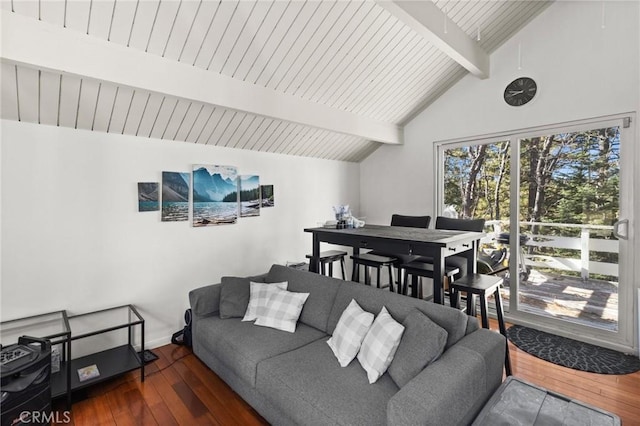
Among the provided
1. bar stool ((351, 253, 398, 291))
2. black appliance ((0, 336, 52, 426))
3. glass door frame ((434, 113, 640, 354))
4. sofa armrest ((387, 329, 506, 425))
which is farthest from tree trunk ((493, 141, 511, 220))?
black appliance ((0, 336, 52, 426))

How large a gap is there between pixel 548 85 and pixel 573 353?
2704mm

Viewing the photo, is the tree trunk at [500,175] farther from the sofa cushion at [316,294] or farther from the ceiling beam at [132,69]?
the sofa cushion at [316,294]

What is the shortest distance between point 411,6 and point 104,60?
2282 millimetres

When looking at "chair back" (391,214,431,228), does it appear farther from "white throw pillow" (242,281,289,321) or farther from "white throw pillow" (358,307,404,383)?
"white throw pillow" (358,307,404,383)

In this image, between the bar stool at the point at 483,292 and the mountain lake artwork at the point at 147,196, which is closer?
the bar stool at the point at 483,292

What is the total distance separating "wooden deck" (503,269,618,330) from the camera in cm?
314

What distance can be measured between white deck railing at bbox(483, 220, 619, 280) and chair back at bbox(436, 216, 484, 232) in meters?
0.86

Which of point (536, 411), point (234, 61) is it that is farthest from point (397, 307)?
point (234, 61)

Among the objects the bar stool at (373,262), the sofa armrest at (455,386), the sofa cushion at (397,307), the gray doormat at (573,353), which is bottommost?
the gray doormat at (573,353)

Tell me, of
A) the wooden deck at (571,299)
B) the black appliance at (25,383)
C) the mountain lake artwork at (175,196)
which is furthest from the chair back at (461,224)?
the black appliance at (25,383)

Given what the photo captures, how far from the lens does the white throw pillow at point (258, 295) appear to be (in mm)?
2650

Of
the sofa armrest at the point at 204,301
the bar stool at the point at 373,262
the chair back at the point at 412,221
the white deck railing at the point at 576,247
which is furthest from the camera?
the chair back at the point at 412,221

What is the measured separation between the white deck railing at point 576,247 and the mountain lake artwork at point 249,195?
10.3ft

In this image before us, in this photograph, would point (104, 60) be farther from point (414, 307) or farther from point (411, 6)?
point (414, 307)
